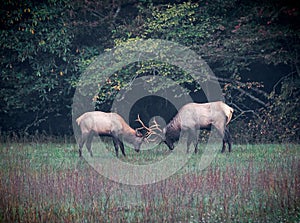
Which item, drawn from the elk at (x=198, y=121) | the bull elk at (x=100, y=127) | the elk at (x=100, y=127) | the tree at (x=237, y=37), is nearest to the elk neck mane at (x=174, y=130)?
the elk at (x=198, y=121)

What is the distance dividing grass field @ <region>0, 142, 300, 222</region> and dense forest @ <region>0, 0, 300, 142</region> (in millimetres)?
4458

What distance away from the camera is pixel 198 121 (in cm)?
1331

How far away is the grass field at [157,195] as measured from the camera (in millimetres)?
6812

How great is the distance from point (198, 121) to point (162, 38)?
307 centimetres

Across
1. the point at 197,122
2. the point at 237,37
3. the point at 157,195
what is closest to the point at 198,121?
the point at 197,122

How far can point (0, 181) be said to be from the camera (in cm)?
853

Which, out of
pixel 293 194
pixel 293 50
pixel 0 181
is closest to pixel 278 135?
pixel 293 50

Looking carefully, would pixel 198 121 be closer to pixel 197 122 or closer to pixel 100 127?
pixel 197 122

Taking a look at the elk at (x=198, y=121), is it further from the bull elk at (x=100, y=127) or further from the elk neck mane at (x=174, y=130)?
the bull elk at (x=100, y=127)

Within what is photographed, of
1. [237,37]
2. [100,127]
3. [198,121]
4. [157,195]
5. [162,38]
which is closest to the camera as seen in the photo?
[157,195]

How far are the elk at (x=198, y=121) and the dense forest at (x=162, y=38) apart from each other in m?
1.60

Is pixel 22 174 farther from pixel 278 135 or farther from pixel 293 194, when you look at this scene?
pixel 278 135

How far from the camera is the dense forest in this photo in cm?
1448

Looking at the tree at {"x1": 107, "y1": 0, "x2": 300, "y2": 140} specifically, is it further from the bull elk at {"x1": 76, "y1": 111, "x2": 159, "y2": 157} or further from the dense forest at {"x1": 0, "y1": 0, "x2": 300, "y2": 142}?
the bull elk at {"x1": 76, "y1": 111, "x2": 159, "y2": 157}
